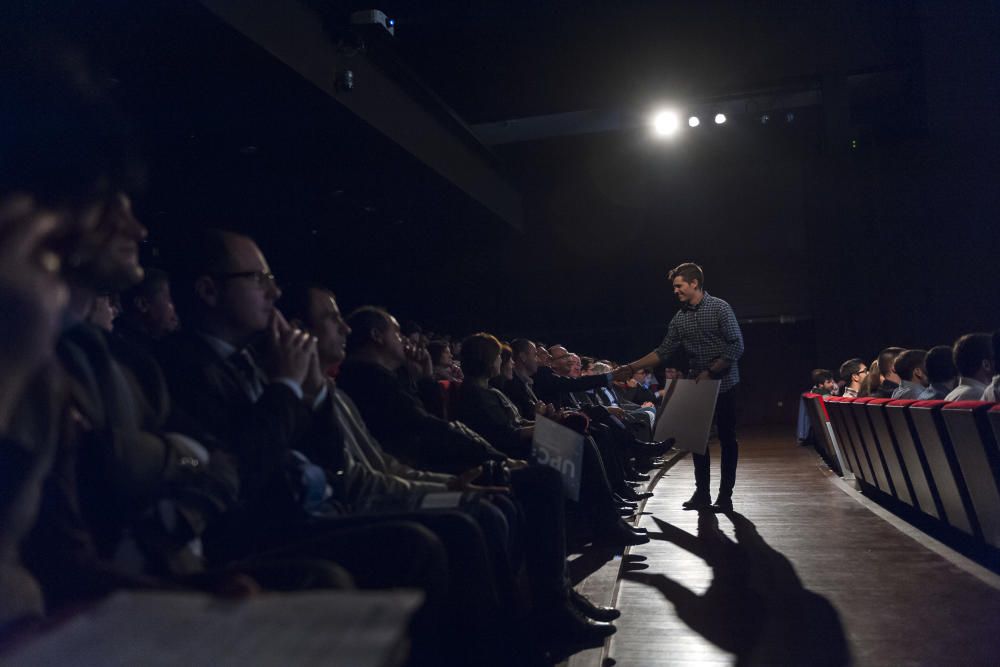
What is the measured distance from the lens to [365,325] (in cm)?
254

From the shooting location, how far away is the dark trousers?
467 centimetres

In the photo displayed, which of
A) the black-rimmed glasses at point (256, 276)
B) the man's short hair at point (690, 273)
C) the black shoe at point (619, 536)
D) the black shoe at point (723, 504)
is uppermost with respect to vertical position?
the man's short hair at point (690, 273)

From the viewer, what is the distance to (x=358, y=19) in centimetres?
554

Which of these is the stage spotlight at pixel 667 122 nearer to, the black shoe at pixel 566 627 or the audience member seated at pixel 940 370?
the audience member seated at pixel 940 370

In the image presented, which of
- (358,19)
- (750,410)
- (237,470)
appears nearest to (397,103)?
(358,19)

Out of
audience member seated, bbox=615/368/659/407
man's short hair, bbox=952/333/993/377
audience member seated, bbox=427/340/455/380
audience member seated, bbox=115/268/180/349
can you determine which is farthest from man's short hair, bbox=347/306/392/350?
audience member seated, bbox=615/368/659/407

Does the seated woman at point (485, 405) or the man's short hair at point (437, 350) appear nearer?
the seated woman at point (485, 405)

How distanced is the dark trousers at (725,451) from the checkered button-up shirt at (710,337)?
89 mm

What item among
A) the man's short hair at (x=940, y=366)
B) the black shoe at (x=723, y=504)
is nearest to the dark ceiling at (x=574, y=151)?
the black shoe at (x=723, y=504)

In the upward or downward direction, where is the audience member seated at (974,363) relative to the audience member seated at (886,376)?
upward

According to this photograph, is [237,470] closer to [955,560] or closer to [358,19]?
[955,560]

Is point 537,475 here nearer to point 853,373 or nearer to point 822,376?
point 853,373

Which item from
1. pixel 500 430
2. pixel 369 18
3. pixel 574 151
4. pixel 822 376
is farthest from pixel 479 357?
pixel 822 376

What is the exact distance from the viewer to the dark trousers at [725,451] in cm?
467
